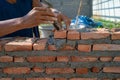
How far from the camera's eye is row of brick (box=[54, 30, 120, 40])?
7.56 ft

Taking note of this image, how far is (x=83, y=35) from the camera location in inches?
91.2

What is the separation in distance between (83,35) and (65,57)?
9.6 inches

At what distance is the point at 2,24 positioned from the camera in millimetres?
2305

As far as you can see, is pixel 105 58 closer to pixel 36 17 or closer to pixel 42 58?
pixel 42 58

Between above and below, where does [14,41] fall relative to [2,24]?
below

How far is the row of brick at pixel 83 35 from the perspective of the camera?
7.56 feet

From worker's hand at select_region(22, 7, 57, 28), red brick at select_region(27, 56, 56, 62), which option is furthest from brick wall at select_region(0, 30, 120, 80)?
worker's hand at select_region(22, 7, 57, 28)

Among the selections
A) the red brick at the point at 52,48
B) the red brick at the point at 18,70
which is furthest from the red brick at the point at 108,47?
the red brick at the point at 18,70

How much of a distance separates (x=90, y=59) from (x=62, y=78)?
0.30 metres

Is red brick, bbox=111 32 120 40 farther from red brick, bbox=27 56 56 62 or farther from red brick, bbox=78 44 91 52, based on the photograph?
red brick, bbox=27 56 56 62

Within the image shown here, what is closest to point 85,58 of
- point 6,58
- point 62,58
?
point 62,58

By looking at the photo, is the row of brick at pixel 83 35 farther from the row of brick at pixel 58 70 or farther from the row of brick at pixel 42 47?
the row of brick at pixel 58 70

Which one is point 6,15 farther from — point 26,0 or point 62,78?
point 62,78

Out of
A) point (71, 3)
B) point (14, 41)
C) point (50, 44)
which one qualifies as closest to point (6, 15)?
point (14, 41)
